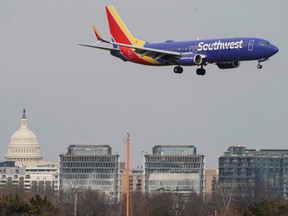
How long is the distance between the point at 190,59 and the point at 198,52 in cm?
132

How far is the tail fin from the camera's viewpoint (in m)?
183

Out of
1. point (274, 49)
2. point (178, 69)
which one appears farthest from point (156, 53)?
point (274, 49)

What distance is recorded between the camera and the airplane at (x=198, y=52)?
531 ft

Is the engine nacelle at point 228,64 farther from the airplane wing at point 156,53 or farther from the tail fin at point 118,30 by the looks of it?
the tail fin at point 118,30

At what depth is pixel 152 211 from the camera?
647 feet

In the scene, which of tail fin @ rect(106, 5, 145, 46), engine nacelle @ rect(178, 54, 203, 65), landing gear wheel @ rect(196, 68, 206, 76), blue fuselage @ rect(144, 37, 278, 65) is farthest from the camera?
tail fin @ rect(106, 5, 145, 46)

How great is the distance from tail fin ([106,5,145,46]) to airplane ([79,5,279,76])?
4963mm

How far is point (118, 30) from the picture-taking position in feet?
614

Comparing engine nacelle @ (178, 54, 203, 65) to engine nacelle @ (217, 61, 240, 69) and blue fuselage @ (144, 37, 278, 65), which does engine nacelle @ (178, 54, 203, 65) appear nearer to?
blue fuselage @ (144, 37, 278, 65)

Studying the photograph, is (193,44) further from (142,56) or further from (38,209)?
(38,209)

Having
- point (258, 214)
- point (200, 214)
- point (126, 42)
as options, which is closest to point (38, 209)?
point (258, 214)

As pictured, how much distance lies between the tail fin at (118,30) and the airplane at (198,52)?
4963 mm

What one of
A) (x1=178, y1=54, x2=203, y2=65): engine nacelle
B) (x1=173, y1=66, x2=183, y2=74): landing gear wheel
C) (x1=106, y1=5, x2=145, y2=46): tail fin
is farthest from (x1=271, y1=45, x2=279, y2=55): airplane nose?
(x1=106, y1=5, x2=145, y2=46): tail fin

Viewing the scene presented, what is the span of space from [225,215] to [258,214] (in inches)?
353
